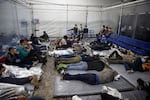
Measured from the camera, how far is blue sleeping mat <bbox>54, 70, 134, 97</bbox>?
256 centimetres

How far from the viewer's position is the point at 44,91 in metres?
2.75

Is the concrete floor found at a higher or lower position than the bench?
lower

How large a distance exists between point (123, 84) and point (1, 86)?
7.64ft

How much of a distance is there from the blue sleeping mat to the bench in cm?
260

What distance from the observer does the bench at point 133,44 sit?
16.7 feet

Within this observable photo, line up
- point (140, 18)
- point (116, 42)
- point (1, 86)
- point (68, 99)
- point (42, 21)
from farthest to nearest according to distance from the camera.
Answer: point (42, 21) < point (116, 42) < point (140, 18) < point (68, 99) < point (1, 86)

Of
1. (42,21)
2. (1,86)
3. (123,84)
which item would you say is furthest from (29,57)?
(42,21)

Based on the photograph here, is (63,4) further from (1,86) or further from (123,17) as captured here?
(1,86)

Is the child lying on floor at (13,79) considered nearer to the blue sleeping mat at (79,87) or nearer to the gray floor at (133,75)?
the blue sleeping mat at (79,87)

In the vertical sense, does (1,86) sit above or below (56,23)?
below

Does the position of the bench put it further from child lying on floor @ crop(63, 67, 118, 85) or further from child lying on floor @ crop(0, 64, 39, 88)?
child lying on floor @ crop(0, 64, 39, 88)

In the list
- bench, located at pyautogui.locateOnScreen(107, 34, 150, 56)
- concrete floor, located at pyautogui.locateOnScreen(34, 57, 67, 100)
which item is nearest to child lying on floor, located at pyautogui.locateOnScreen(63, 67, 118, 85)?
concrete floor, located at pyautogui.locateOnScreen(34, 57, 67, 100)

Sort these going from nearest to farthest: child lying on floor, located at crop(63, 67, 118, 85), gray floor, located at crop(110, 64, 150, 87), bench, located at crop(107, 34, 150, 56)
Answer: child lying on floor, located at crop(63, 67, 118, 85), gray floor, located at crop(110, 64, 150, 87), bench, located at crop(107, 34, 150, 56)

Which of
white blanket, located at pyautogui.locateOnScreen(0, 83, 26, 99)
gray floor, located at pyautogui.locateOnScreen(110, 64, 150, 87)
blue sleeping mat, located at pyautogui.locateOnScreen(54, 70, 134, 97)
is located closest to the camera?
white blanket, located at pyautogui.locateOnScreen(0, 83, 26, 99)
